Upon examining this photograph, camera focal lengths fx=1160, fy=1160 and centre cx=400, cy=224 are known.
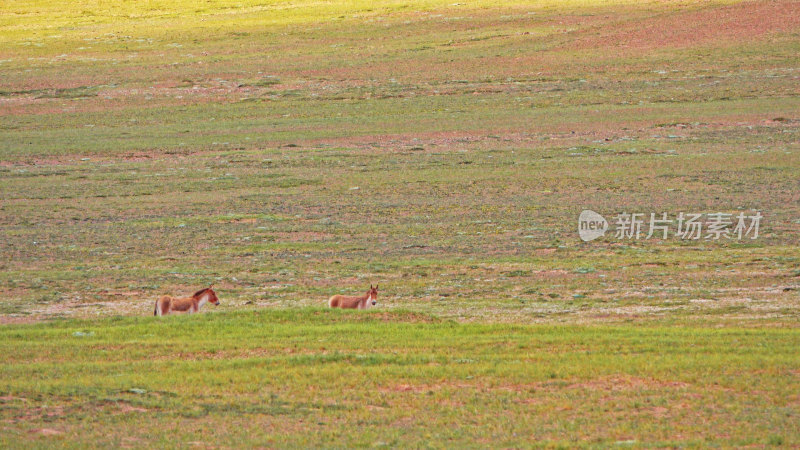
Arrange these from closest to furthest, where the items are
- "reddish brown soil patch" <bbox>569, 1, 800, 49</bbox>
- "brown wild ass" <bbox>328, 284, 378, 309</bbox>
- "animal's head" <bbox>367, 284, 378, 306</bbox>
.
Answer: "brown wild ass" <bbox>328, 284, 378, 309</bbox> < "animal's head" <bbox>367, 284, 378, 306</bbox> < "reddish brown soil patch" <bbox>569, 1, 800, 49</bbox>

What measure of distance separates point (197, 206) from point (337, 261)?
6.59m

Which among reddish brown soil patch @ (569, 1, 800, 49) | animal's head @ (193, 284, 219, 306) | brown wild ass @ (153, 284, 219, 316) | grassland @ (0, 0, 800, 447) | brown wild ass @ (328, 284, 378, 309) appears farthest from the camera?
reddish brown soil patch @ (569, 1, 800, 49)

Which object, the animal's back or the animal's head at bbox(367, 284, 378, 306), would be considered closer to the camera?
the animal's back

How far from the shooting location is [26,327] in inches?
531

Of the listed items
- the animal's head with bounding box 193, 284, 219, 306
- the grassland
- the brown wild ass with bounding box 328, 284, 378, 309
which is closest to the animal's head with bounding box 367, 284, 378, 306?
the brown wild ass with bounding box 328, 284, 378, 309

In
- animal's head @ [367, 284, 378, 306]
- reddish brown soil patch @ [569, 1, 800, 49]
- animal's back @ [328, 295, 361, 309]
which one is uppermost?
reddish brown soil patch @ [569, 1, 800, 49]

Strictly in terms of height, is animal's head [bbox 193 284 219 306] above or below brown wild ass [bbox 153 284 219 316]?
above

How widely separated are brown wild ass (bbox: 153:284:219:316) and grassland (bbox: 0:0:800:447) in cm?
42

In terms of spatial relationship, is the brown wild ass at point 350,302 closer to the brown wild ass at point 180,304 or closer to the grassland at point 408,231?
the grassland at point 408,231

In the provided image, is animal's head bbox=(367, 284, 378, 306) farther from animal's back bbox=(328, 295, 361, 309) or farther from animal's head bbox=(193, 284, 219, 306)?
animal's head bbox=(193, 284, 219, 306)

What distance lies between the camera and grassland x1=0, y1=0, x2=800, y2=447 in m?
9.65

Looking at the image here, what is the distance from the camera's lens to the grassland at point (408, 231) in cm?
965

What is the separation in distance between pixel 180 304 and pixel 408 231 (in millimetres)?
7860

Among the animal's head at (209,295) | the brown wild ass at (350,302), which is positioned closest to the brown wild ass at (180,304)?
the animal's head at (209,295)
